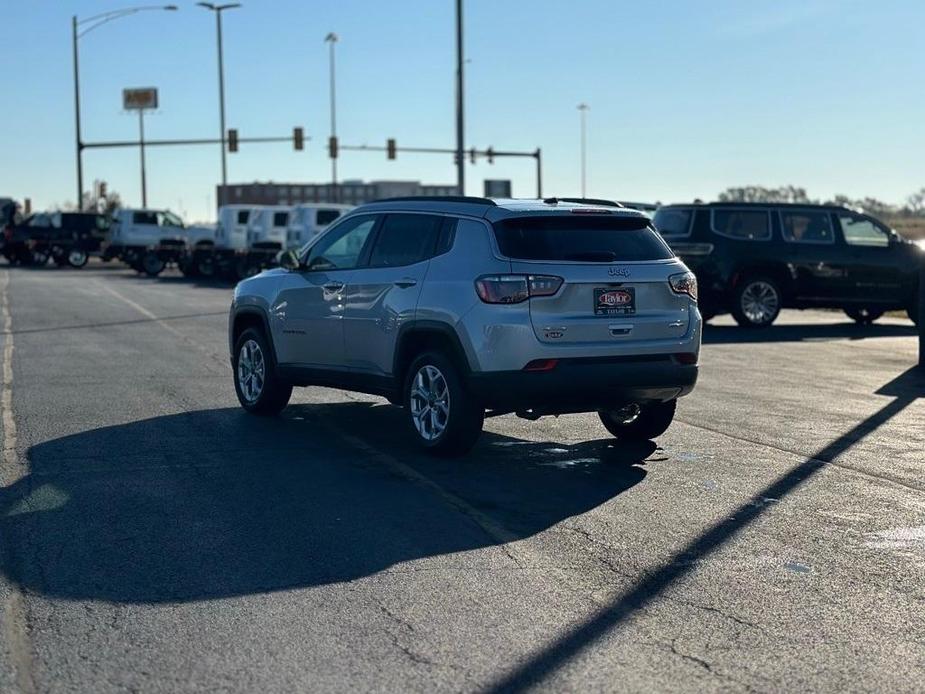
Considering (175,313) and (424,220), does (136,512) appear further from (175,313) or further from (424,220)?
(175,313)

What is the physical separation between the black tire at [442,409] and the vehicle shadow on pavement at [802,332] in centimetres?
1019

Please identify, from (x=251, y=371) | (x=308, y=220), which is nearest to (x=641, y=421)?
(x=251, y=371)

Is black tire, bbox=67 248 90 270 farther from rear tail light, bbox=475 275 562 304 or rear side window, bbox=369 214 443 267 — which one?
rear tail light, bbox=475 275 562 304

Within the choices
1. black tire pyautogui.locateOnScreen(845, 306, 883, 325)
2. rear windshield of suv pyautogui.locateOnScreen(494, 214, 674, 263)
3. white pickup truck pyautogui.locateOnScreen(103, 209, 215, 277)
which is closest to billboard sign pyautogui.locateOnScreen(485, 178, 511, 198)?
white pickup truck pyautogui.locateOnScreen(103, 209, 215, 277)

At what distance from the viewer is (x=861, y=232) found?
72.7 feet

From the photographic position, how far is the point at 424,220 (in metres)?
9.68

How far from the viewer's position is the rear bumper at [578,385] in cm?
861

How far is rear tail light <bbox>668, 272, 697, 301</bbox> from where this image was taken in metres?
9.13

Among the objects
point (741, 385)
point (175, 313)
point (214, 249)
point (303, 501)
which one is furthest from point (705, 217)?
point (214, 249)

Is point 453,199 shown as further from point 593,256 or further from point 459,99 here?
point 459,99

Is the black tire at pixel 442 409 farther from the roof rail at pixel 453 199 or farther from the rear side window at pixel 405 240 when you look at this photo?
the roof rail at pixel 453 199

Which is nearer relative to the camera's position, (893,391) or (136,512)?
(136,512)

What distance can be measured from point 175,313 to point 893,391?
52.3ft

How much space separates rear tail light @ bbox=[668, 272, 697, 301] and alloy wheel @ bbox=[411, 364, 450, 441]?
65.3 inches
